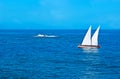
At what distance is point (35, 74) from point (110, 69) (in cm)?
1378

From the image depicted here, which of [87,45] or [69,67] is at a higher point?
[87,45]

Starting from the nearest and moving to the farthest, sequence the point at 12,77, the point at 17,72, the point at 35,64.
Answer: the point at 12,77
the point at 17,72
the point at 35,64

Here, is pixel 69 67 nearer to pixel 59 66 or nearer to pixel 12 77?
pixel 59 66

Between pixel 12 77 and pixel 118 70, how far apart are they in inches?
724

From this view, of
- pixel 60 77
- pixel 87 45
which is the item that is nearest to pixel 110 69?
pixel 60 77

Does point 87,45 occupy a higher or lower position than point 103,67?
higher

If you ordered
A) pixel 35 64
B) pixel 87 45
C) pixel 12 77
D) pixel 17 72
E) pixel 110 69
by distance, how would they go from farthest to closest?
1. pixel 87 45
2. pixel 35 64
3. pixel 110 69
4. pixel 17 72
5. pixel 12 77

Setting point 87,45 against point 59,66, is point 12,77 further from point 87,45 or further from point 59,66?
point 87,45

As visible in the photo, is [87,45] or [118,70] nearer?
[118,70]

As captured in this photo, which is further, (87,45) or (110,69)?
(87,45)

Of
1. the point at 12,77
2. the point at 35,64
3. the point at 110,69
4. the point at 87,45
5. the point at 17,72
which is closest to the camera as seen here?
the point at 12,77

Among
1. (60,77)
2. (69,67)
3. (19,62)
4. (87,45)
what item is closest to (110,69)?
(69,67)

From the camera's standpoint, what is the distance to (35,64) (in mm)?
82062

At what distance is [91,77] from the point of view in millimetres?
65875
